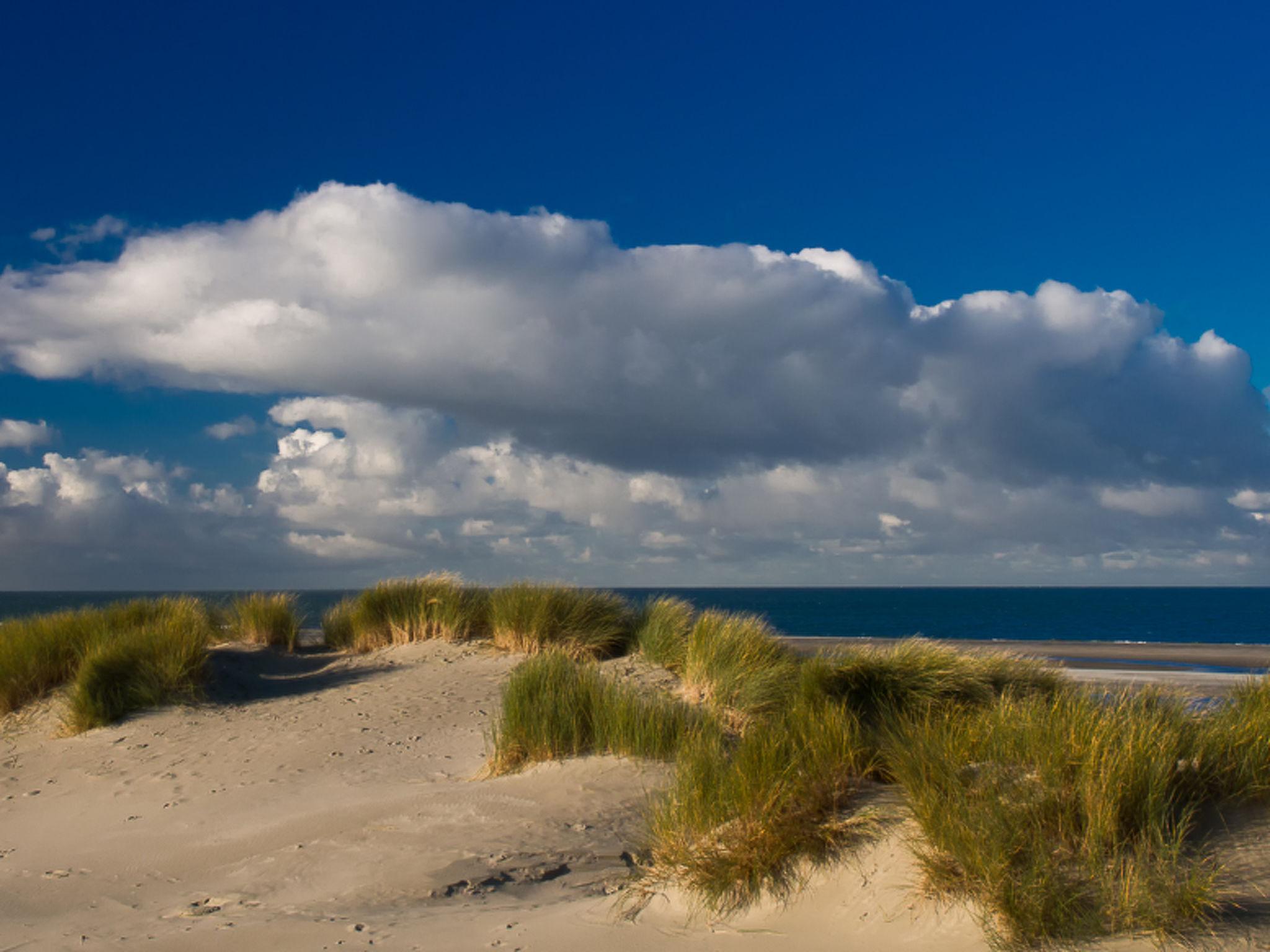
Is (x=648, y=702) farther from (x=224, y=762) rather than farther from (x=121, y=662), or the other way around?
(x=121, y=662)

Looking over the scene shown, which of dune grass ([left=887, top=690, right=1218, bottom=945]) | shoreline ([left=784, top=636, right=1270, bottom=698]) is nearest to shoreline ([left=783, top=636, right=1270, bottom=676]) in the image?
shoreline ([left=784, top=636, right=1270, bottom=698])

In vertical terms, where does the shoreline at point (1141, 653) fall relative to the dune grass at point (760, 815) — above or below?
below

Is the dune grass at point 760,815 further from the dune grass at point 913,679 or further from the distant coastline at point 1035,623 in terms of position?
the distant coastline at point 1035,623

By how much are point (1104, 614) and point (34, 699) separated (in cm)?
9280

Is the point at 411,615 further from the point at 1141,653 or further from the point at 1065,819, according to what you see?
the point at 1141,653

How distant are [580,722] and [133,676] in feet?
22.5

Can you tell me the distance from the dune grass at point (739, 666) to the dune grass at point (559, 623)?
1.61 m

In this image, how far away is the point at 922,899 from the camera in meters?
5.08

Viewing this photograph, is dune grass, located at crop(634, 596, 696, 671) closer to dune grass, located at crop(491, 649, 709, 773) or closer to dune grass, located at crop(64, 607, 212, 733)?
dune grass, located at crop(491, 649, 709, 773)

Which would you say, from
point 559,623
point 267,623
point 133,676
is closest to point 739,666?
point 559,623

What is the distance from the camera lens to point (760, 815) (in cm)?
583

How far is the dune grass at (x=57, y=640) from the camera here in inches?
536

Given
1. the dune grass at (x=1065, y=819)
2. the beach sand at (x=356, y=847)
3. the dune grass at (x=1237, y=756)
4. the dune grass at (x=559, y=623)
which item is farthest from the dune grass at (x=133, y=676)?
the dune grass at (x=1237, y=756)

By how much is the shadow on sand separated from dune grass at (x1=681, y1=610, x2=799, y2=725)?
501 centimetres
